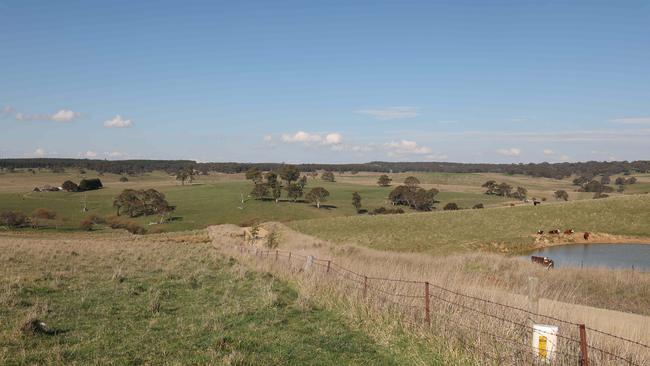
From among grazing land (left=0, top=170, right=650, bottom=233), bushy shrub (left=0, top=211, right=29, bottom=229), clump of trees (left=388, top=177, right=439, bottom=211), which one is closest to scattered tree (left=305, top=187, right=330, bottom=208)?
grazing land (left=0, top=170, right=650, bottom=233)

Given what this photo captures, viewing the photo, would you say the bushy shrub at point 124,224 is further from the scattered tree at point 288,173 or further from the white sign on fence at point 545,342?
the white sign on fence at point 545,342

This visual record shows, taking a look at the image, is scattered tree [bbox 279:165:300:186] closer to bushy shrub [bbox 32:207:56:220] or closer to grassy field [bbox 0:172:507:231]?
grassy field [bbox 0:172:507:231]

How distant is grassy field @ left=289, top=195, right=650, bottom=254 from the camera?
5378cm

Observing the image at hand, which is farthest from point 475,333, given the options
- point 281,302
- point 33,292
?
point 33,292

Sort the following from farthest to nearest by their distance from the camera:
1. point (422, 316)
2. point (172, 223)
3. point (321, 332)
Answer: point (172, 223) < point (422, 316) < point (321, 332)

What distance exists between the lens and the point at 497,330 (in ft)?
36.2

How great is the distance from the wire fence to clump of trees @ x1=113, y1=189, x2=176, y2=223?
11169 centimetres

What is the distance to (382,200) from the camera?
13975cm

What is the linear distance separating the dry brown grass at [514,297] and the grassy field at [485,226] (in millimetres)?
22119

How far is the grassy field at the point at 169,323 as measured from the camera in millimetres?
9633

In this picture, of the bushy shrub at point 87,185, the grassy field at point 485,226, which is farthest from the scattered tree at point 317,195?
the bushy shrub at point 87,185

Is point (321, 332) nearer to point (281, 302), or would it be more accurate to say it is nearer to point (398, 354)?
point (398, 354)

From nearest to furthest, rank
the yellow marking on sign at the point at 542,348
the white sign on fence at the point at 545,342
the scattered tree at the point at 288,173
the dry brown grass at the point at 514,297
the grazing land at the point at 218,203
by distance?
the white sign on fence at the point at 545,342
the yellow marking on sign at the point at 542,348
the dry brown grass at the point at 514,297
the grazing land at the point at 218,203
the scattered tree at the point at 288,173

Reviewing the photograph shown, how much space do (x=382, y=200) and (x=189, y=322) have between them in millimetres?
128786
